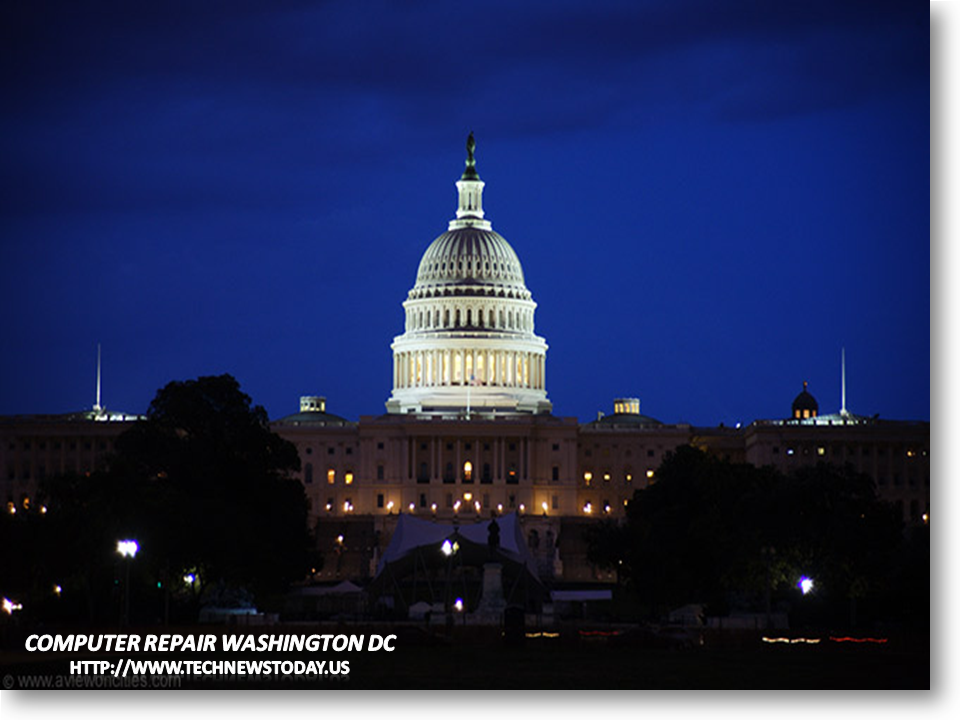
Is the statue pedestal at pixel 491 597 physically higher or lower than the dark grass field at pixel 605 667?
higher

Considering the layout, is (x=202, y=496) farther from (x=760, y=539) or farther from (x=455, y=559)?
(x=760, y=539)

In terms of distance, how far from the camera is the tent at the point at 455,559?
119 m

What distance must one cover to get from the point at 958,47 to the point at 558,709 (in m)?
16.4

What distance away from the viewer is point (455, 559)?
122m

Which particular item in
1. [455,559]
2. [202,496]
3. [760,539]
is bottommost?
[455,559]

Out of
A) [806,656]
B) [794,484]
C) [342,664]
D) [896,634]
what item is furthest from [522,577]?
[342,664]

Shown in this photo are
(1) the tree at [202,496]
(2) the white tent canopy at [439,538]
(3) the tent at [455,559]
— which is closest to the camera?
(1) the tree at [202,496]

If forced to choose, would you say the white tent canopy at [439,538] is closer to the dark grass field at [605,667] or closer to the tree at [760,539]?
the tree at [760,539]

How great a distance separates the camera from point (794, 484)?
93.7m

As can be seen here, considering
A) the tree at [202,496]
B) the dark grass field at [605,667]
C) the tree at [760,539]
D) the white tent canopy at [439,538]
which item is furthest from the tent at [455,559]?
the dark grass field at [605,667]

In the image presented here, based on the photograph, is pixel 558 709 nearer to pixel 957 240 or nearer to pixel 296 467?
pixel 957 240

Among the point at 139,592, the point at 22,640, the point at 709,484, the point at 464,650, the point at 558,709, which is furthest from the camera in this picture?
the point at 709,484

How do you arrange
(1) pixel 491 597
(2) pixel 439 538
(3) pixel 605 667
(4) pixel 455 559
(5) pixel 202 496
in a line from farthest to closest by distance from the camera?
(2) pixel 439 538 < (4) pixel 455 559 < (1) pixel 491 597 < (5) pixel 202 496 < (3) pixel 605 667

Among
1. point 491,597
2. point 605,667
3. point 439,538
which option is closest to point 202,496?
point 491,597
